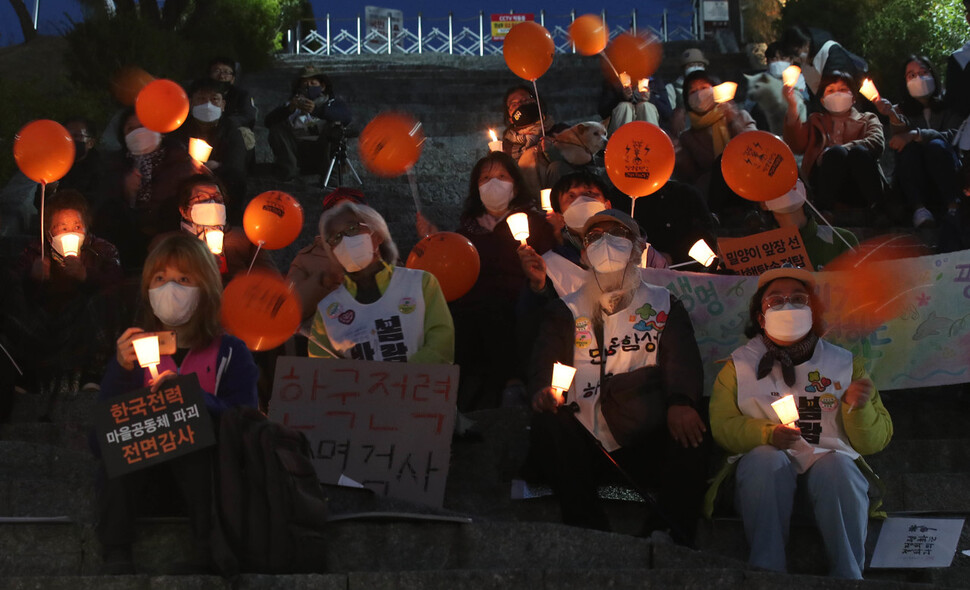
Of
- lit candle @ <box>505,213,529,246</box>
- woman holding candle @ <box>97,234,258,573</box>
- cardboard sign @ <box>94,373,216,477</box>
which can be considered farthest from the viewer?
lit candle @ <box>505,213,529,246</box>

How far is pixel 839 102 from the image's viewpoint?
27.2 feet

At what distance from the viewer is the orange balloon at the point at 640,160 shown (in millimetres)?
6922

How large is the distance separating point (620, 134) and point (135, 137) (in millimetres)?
3053

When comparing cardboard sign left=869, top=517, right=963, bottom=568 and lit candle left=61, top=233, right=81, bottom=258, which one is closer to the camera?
cardboard sign left=869, top=517, right=963, bottom=568

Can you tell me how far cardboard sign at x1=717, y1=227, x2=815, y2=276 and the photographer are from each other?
412 cm

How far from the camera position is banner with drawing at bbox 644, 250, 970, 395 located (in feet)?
20.2

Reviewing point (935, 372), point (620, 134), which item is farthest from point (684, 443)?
point (620, 134)

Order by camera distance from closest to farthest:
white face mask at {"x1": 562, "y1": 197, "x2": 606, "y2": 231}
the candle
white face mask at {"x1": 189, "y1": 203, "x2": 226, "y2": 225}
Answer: white face mask at {"x1": 562, "y1": 197, "x2": 606, "y2": 231} < white face mask at {"x1": 189, "y1": 203, "x2": 226, "y2": 225} < the candle

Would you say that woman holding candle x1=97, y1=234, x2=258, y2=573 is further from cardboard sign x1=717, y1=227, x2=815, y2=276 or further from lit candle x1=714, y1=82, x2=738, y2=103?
lit candle x1=714, y1=82, x2=738, y2=103

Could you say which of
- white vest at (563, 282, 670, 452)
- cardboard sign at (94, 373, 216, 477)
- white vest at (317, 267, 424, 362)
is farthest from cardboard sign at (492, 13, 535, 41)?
cardboard sign at (94, 373, 216, 477)

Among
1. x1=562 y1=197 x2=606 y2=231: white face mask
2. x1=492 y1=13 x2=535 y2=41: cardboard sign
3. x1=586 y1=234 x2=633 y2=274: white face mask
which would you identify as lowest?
x1=586 y1=234 x2=633 y2=274: white face mask

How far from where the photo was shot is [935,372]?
615 cm

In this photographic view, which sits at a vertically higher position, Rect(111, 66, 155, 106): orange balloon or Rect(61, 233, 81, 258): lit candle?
Rect(111, 66, 155, 106): orange balloon

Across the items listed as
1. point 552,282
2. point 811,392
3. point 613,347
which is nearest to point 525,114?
point 552,282
